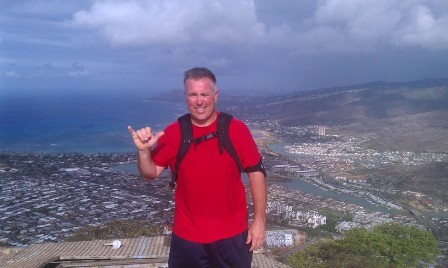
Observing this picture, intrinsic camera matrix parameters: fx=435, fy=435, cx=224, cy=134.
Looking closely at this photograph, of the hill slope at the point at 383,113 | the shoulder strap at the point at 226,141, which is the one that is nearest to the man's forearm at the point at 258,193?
the shoulder strap at the point at 226,141

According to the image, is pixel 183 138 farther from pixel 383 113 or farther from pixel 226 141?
pixel 383 113

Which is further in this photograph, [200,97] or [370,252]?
[370,252]

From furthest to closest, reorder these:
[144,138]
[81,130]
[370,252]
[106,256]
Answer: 1. [81,130]
2. [370,252]
3. [106,256]
4. [144,138]

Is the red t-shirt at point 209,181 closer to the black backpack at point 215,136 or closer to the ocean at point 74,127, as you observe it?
the black backpack at point 215,136

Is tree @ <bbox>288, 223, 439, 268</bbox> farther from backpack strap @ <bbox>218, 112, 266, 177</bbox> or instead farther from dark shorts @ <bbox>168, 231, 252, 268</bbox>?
backpack strap @ <bbox>218, 112, 266, 177</bbox>

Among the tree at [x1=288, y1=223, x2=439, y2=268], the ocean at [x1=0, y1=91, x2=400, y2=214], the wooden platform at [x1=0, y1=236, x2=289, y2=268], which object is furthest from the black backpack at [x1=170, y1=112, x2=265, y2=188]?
the ocean at [x1=0, y1=91, x2=400, y2=214]

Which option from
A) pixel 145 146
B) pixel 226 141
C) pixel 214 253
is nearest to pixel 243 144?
pixel 226 141

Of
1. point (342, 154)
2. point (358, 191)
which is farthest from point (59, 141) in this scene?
point (358, 191)
